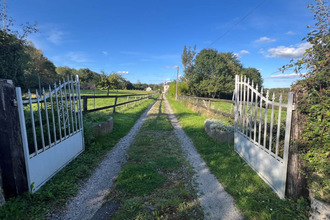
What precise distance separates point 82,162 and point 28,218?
1935 millimetres

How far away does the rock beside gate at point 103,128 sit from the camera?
6.07m

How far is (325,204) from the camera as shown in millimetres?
1988

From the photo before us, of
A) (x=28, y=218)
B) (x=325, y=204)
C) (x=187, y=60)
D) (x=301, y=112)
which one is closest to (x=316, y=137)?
(x=301, y=112)

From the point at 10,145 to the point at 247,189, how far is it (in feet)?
13.0

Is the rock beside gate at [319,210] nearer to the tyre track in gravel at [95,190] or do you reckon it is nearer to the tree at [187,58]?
the tyre track in gravel at [95,190]

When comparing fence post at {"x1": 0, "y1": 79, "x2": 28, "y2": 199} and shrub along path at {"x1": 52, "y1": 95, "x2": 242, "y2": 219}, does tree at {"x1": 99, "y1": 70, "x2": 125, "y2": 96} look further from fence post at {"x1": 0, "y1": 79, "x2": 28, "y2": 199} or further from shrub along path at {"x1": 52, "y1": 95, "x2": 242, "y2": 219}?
fence post at {"x1": 0, "y1": 79, "x2": 28, "y2": 199}

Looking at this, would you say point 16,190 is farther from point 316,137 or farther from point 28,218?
point 316,137

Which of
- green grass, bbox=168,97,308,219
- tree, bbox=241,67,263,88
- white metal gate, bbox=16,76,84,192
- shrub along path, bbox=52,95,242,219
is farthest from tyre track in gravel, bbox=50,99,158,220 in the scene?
tree, bbox=241,67,263,88

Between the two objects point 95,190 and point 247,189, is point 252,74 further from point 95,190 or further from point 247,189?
point 95,190

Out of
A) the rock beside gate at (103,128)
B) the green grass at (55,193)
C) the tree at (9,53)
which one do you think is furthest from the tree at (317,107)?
the tree at (9,53)

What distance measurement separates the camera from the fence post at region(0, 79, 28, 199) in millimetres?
2410

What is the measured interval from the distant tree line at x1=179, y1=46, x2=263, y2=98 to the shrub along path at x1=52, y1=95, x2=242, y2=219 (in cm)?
2499

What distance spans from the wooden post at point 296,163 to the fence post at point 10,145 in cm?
427

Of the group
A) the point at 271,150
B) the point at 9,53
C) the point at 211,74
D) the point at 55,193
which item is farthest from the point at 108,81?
the point at 271,150
